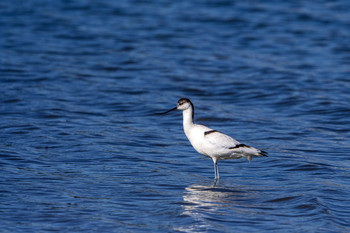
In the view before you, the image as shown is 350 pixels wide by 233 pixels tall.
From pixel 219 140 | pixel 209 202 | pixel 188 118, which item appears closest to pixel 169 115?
pixel 188 118

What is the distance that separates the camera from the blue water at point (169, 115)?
24.5ft

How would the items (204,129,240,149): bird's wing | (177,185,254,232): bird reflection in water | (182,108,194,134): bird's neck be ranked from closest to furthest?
(177,185,254,232): bird reflection in water < (204,129,240,149): bird's wing < (182,108,194,134): bird's neck

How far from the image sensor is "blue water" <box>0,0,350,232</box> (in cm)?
748

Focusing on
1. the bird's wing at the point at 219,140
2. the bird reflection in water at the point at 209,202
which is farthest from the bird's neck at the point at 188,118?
the bird reflection in water at the point at 209,202

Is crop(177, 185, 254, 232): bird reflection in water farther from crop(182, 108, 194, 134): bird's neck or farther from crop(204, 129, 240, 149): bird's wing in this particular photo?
crop(182, 108, 194, 134): bird's neck

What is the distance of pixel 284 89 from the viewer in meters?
14.9

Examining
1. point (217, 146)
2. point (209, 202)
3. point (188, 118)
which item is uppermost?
point (188, 118)

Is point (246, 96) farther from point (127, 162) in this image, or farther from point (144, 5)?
point (144, 5)

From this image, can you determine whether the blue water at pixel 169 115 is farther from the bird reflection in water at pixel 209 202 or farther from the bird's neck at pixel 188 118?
the bird's neck at pixel 188 118

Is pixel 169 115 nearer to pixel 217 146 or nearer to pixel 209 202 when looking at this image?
pixel 217 146

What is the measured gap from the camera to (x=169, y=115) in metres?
13.0

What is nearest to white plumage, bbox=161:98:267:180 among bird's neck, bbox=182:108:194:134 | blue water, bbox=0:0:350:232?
bird's neck, bbox=182:108:194:134

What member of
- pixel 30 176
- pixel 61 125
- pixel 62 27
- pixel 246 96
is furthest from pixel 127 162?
pixel 62 27

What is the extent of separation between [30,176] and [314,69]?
391 inches
